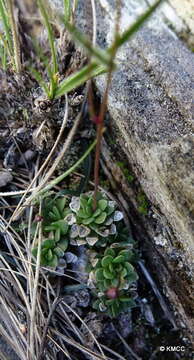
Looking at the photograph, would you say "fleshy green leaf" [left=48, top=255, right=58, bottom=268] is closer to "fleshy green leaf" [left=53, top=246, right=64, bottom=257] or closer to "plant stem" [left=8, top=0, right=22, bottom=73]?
"fleshy green leaf" [left=53, top=246, right=64, bottom=257]

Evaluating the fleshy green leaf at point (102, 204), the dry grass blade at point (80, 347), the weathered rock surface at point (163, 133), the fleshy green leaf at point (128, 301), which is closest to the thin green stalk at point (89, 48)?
the weathered rock surface at point (163, 133)

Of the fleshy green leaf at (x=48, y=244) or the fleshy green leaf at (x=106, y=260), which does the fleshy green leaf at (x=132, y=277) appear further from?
the fleshy green leaf at (x=48, y=244)

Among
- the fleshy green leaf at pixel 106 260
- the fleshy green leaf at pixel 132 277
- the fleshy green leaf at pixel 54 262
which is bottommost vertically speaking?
the fleshy green leaf at pixel 132 277

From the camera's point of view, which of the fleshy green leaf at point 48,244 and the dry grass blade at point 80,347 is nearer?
the dry grass blade at point 80,347

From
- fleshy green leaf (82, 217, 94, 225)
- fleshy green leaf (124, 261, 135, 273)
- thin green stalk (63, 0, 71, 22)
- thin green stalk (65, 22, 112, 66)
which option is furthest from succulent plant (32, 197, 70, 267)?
thin green stalk (65, 22, 112, 66)

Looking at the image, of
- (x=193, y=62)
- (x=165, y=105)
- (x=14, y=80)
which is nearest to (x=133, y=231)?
(x=165, y=105)

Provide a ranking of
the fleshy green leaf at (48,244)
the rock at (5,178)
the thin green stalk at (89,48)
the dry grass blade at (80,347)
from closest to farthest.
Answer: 1. the thin green stalk at (89,48)
2. the dry grass blade at (80,347)
3. the fleshy green leaf at (48,244)
4. the rock at (5,178)

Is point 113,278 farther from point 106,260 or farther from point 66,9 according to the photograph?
point 66,9

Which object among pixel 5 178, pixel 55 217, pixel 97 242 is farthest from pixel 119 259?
pixel 5 178
